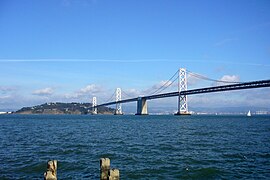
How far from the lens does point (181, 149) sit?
65.0 ft

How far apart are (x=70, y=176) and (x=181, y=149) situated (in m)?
9.11

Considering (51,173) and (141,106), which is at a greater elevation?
(141,106)

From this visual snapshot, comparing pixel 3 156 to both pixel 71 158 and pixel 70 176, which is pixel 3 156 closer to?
pixel 71 158

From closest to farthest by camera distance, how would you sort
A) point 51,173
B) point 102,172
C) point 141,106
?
point 51,173
point 102,172
point 141,106

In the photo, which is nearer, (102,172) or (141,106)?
(102,172)

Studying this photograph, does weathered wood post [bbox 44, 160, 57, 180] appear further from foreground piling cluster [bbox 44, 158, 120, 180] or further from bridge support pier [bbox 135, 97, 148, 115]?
bridge support pier [bbox 135, 97, 148, 115]

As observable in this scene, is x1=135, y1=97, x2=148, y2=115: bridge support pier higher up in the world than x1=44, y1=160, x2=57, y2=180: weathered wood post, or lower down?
higher up

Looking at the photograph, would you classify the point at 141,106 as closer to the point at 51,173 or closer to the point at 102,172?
the point at 102,172

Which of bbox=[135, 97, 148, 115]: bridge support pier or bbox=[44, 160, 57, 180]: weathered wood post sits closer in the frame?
bbox=[44, 160, 57, 180]: weathered wood post

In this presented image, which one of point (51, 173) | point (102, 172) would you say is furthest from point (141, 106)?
point (51, 173)

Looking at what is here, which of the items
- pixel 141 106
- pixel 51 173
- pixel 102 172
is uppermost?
pixel 141 106

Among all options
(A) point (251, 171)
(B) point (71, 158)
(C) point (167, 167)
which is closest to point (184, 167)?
(C) point (167, 167)

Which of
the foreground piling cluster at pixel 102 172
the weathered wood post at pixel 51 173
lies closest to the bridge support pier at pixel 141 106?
the foreground piling cluster at pixel 102 172

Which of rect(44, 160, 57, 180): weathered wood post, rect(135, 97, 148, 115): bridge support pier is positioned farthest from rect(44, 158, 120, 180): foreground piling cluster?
rect(135, 97, 148, 115): bridge support pier
